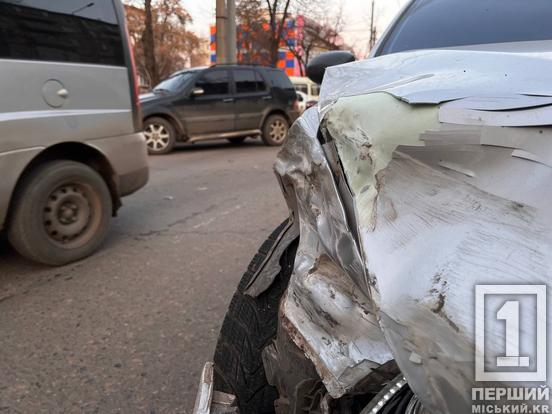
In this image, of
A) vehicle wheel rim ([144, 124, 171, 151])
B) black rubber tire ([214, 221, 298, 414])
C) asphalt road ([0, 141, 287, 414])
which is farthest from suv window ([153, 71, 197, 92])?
black rubber tire ([214, 221, 298, 414])

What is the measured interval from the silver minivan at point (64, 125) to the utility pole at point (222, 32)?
11.2m

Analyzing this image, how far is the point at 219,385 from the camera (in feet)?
5.90

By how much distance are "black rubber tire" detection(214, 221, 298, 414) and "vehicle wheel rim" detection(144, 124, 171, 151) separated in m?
8.74

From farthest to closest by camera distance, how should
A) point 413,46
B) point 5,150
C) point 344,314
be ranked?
point 5,150, point 413,46, point 344,314

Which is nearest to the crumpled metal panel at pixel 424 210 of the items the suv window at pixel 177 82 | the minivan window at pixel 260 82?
the suv window at pixel 177 82

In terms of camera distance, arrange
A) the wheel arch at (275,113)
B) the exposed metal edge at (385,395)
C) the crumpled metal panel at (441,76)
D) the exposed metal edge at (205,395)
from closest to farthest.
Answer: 1. the exposed metal edge at (385,395)
2. the crumpled metal panel at (441,76)
3. the exposed metal edge at (205,395)
4. the wheel arch at (275,113)

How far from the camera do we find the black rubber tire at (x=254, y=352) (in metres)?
1.76

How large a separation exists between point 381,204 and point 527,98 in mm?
436

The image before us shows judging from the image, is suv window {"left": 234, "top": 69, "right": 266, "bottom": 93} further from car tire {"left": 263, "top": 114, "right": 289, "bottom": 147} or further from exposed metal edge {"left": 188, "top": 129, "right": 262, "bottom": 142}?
exposed metal edge {"left": 188, "top": 129, "right": 262, "bottom": 142}

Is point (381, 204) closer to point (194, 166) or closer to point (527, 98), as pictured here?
point (527, 98)

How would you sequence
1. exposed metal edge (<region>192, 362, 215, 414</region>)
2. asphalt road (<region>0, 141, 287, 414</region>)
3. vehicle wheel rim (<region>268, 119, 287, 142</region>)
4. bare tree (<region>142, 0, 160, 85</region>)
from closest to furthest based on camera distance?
exposed metal edge (<region>192, 362, 215, 414</region>) → asphalt road (<region>0, 141, 287, 414</region>) → vehicle wheel rim (<region>268, 119, 287, 142</region>) → bare tree (<region>142, 0, 160, 85</region>)

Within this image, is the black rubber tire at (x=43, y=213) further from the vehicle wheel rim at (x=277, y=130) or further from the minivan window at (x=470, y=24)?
the vehicle wheel rim at (x=277, y=130)

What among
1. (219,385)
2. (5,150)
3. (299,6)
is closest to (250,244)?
(5,150)

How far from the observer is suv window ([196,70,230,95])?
10.8 metres
